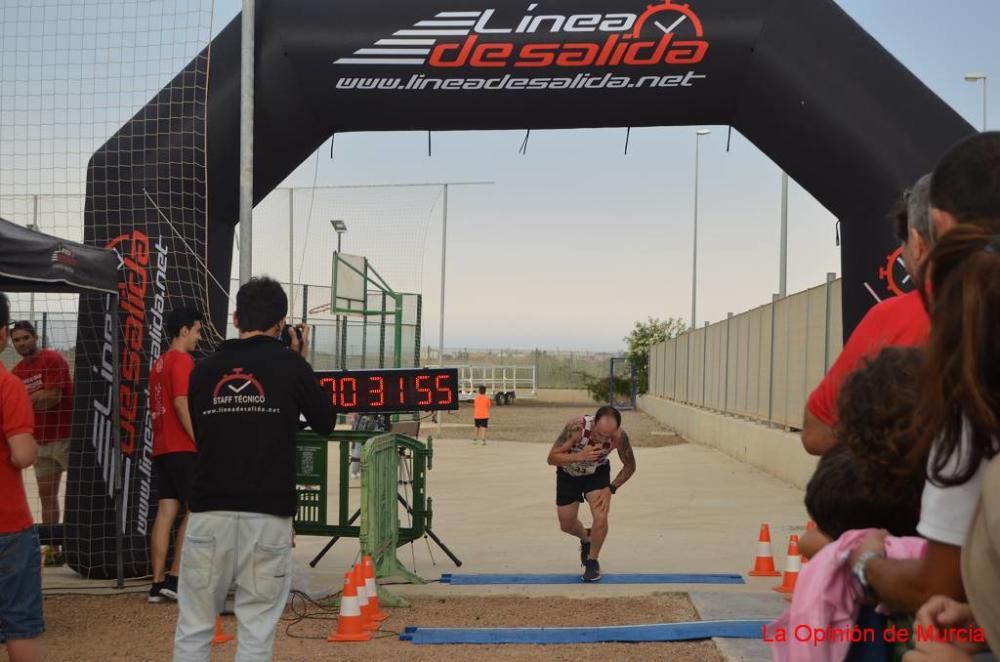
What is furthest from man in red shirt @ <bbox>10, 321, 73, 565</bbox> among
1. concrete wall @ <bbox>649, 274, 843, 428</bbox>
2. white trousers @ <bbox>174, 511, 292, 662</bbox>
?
concrete wall @ <bbox>649, 274, 843, 428</bbox>

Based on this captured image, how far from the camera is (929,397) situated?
2.11m

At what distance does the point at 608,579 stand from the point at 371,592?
2.47 meters

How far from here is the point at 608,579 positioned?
9117 mm

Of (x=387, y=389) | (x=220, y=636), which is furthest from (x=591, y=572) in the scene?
(x=220, y=636)

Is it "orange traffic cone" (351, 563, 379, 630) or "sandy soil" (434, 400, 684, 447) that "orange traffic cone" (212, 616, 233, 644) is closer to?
"orange traffic cone" (351, 563, 379, 630)

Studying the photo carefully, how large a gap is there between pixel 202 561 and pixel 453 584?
4.62 m

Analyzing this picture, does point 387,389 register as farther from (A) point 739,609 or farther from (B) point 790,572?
(B) point 790,572

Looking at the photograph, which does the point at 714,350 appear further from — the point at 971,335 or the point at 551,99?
the point at 971,335

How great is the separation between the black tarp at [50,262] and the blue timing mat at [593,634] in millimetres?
3219

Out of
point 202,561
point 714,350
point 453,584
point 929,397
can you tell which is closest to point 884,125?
point 453,584

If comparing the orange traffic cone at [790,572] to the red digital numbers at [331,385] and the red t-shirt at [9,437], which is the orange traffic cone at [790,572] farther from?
the red t-shirt at [9,437]

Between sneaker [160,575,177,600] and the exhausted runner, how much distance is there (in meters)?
3.16

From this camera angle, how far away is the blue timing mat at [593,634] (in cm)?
688

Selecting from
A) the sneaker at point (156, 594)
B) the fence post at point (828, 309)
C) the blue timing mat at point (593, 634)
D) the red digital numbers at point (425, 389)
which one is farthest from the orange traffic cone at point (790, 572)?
the fence post at point (828, 309)
